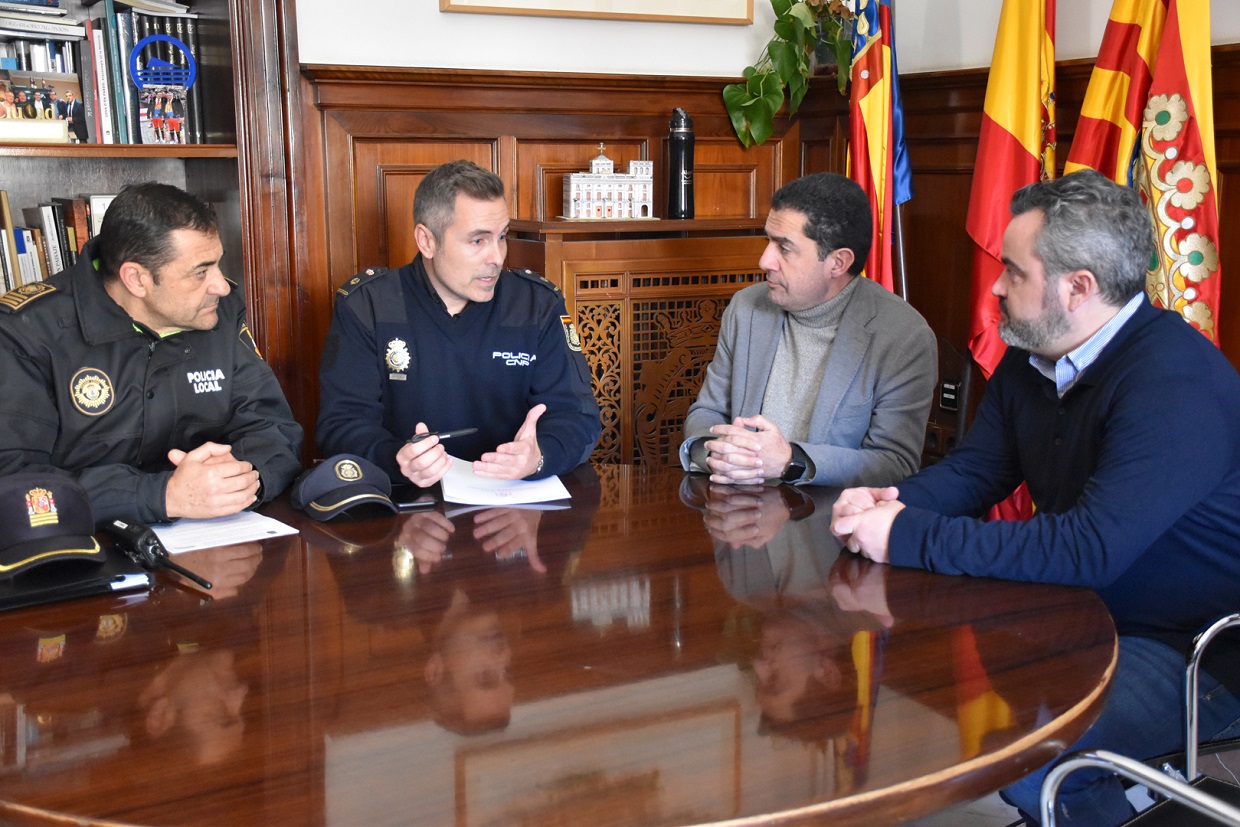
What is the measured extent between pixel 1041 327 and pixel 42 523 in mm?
1518

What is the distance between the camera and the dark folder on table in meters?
1.52

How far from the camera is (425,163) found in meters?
3.53

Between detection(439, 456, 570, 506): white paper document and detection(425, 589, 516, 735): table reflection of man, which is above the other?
detection(439, 456, 570, 506): white paper document

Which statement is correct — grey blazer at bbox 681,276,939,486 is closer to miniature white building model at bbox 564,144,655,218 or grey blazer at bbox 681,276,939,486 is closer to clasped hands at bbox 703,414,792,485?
clasped hands at bbox 703,414,792,485

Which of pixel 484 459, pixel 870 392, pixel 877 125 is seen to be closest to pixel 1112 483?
→ pixel 870 392

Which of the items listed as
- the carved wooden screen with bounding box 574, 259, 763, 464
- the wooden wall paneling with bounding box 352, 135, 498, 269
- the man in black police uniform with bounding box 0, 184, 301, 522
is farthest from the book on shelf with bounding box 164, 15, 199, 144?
the man in black police uniform with bounding box 0, 184, 301, 522

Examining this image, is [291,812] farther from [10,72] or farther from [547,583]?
[10,72]

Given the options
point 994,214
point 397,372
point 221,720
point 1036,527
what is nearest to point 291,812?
point 221,720

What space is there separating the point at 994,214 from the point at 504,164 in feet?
4.88

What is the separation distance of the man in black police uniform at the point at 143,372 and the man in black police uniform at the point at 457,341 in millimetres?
290

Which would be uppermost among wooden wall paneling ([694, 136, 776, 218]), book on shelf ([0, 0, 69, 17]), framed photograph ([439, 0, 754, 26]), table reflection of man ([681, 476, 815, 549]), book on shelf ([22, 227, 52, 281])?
framed photograph ([439, 0, 754, 26])

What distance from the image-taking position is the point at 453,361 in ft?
8.62

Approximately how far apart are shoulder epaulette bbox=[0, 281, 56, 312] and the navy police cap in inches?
19.6

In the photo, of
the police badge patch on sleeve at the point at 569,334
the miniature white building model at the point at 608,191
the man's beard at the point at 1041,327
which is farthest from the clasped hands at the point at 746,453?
the miniature white building model at the point at 608,191
